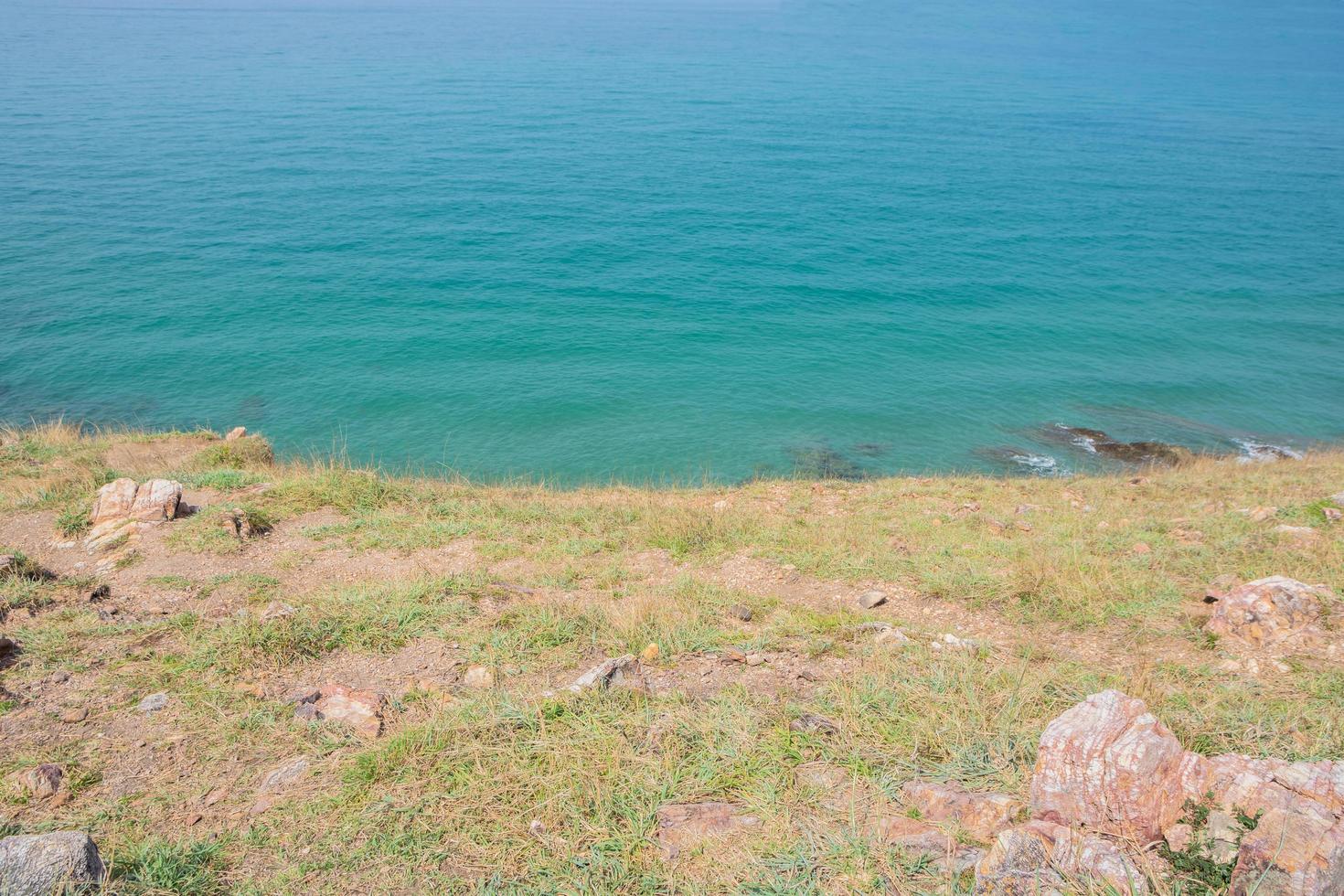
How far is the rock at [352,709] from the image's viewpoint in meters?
5.84

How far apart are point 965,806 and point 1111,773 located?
0.83 m

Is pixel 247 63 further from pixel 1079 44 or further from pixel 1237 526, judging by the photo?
pixel 1079 44

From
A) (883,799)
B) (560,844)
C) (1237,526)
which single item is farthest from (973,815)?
(1237,526)

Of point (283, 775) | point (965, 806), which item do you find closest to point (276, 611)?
point (283, 775)

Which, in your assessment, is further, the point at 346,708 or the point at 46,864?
the point at 346,708

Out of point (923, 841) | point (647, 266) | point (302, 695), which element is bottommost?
point (302, 695)

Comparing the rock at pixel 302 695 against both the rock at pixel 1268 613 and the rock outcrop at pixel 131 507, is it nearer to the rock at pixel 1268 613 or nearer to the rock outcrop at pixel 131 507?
the rock outcrop at pixel 131 507

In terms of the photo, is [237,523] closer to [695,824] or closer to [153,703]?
[153,703]

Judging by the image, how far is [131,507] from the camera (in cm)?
1000

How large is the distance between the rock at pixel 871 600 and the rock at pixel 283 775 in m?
5.46

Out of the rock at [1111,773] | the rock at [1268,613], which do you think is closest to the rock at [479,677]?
the rock at [1111,773]

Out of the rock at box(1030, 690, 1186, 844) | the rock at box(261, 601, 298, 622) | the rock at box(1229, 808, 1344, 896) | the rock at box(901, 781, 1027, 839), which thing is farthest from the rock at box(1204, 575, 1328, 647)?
the rock at box(261, 601, 298, 622)

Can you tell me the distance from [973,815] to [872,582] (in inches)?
175

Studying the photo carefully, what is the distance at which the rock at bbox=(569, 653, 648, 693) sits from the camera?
610 cm
